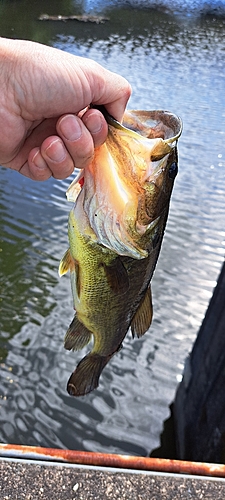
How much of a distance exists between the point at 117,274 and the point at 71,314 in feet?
10.5

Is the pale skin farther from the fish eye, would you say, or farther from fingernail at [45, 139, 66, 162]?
the fish eye

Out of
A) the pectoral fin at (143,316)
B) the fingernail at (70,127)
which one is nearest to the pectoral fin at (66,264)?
the pectoral fin at (143,316)

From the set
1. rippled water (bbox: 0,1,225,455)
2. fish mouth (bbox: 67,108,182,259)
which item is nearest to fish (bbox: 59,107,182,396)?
fish mouth (bbox: 67,108,182,259)

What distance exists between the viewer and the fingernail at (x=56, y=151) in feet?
5.16

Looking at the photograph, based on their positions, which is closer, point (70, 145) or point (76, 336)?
point (70, 145)

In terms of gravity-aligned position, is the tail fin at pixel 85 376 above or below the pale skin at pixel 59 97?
below

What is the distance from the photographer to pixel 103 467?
200 cm

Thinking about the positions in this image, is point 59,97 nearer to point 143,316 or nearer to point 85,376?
point 143,316

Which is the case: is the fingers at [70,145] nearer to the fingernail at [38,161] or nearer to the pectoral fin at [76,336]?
the fingernail at [38,161]

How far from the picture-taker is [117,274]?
1.67 meters

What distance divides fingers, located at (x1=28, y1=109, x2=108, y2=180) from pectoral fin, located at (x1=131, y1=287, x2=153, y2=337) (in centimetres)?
55

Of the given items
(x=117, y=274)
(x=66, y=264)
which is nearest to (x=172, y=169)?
(x=117, y=274)

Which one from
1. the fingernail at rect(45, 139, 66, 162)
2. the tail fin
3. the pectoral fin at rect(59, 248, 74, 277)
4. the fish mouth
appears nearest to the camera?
the fish mouth

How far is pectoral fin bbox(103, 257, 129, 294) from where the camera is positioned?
1.67 metres
